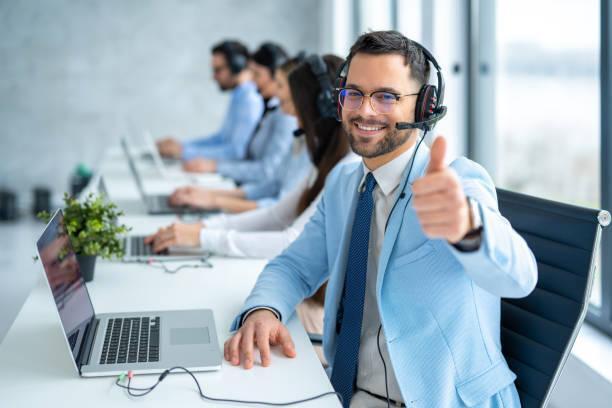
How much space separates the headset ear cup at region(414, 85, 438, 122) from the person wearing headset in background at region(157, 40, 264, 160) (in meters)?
3.29

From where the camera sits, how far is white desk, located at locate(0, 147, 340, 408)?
1190mm

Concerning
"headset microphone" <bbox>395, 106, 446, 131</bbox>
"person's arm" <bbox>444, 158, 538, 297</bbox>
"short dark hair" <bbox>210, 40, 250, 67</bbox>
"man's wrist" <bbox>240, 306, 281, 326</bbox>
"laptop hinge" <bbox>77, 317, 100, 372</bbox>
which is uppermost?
"short dark hair" <bbox>210, 40, 250, 67</bbox>

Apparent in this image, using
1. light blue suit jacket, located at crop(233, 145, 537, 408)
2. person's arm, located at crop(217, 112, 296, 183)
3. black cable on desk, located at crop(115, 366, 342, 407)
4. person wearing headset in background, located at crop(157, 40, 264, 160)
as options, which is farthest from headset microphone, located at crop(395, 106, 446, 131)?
person wearing headset in background, located at crop(157, 40, 264, 160)

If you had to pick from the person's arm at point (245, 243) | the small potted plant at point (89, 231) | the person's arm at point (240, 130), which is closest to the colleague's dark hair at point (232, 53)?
the person's arm at point (240, 130)

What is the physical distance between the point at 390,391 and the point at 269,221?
1.22m

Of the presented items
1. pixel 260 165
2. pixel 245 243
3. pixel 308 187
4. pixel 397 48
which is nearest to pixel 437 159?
pixel 397 48

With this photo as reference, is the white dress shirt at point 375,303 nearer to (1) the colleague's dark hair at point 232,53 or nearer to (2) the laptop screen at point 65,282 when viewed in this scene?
(2) the laptop screen at point 65,282

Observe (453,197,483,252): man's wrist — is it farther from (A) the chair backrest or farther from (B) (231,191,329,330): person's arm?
(B) (231,191,329,330): person's arm

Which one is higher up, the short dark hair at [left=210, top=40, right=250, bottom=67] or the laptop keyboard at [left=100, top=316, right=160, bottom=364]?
the short dark hair at [left=210, top=40, right=250, bottom=67]

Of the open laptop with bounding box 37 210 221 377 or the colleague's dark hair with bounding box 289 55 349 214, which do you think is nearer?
the open laptop with bounding box 37 210 221 377

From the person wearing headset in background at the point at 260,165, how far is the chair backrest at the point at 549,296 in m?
1.72

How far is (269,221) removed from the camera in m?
2.57

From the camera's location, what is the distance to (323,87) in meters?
2.24

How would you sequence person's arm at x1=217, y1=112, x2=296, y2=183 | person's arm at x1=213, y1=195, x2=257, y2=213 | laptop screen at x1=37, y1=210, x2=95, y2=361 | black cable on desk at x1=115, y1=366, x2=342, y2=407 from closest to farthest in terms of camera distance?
black cable on desk at x1=115, y1=366, x2=342, y2=407 < laptop screen at x1=37, y1=210, x2=95, y2=361 < person's arm at x1=213, y1=195, x2=257, y2=213 < person's arm at x1=217, y1=112, x2=296, y2=183
